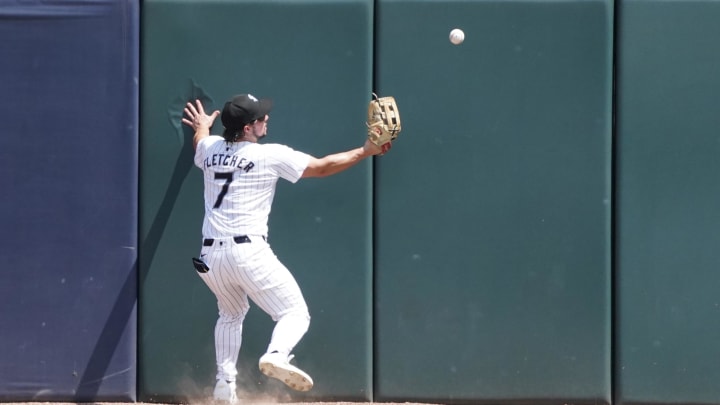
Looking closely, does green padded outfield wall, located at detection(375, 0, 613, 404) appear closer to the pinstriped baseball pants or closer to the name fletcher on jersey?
the pinstriped baseball pants

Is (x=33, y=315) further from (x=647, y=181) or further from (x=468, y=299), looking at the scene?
(x=647, y=181)

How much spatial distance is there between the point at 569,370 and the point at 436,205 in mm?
1186

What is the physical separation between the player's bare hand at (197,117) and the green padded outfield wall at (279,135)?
60 mm

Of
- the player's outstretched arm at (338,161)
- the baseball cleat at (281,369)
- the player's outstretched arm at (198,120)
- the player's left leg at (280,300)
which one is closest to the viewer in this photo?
the baseball cleat at (281,369)

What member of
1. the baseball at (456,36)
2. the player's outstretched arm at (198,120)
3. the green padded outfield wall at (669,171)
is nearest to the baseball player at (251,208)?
the player's outstretched arm at (198,120)

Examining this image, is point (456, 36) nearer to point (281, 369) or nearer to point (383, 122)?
point (383, 122)

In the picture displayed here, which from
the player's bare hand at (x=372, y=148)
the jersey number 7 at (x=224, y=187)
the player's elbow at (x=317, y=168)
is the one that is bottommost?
the jersey number 7 at (x=224, y=187)

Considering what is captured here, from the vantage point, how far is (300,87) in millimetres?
6586

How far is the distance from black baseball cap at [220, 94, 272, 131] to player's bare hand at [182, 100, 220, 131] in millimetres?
412

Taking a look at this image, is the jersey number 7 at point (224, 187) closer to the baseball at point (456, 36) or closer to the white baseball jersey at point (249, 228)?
the white baseball jersey at point (249, 228)

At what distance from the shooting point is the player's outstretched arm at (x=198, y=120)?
253 inches

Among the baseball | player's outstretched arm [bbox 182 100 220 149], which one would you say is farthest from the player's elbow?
the baseball

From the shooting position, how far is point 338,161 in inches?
236

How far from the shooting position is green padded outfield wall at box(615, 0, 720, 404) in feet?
21.5
